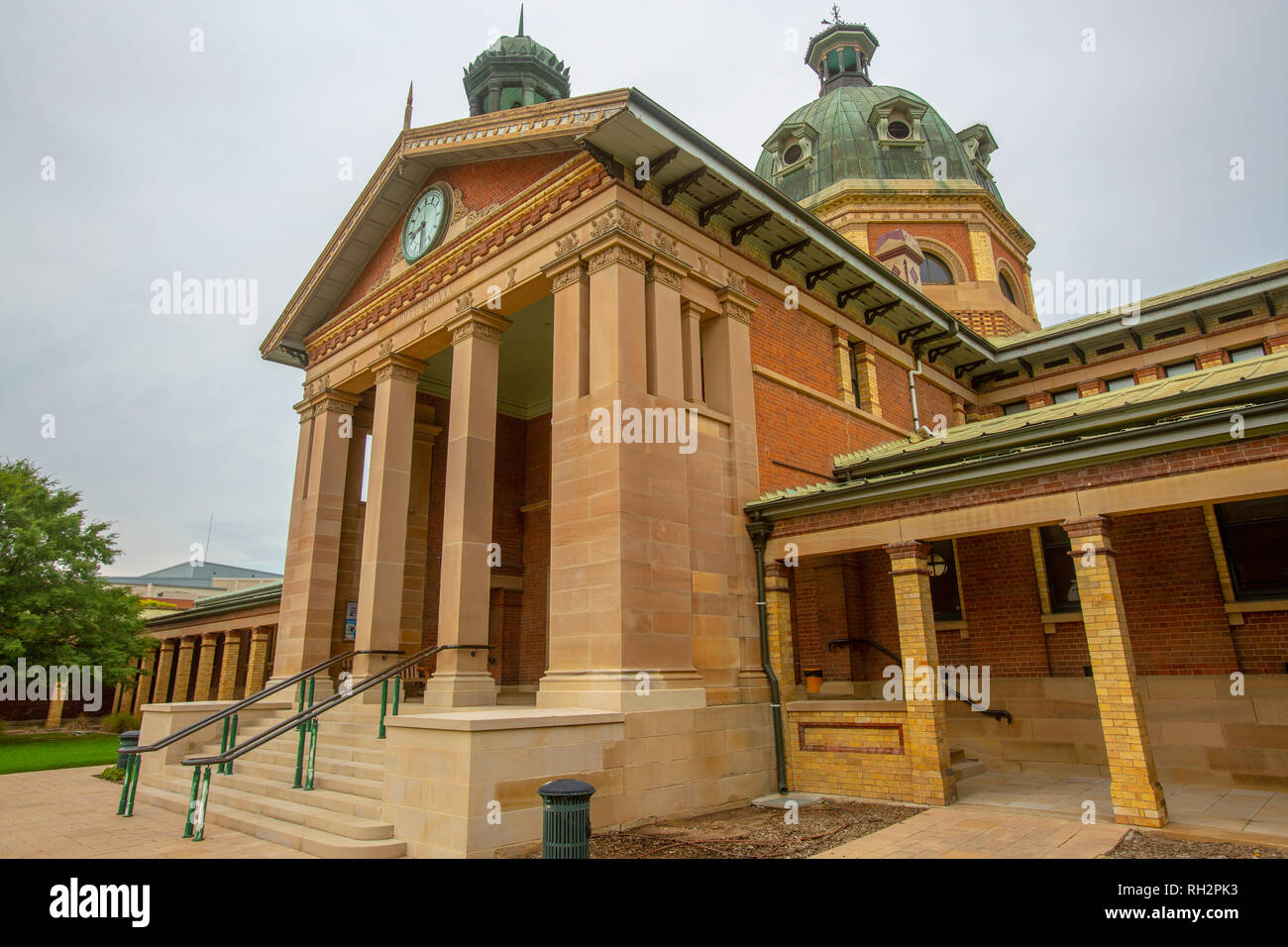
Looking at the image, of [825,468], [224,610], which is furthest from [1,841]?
[224,610]

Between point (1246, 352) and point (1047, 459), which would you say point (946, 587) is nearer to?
point (1047, 459)

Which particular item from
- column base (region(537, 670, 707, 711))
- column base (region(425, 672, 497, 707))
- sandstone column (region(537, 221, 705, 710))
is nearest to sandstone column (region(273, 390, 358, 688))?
column base (region(425, 672, 497, 707))

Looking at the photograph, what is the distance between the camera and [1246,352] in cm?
1694

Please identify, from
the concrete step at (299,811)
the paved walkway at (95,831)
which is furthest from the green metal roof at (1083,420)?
the paved walkway at (95,831)

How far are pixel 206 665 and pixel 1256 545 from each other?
28.7 metres

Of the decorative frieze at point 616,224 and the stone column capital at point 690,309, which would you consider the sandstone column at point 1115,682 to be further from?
the decorative frieze at point 616,224

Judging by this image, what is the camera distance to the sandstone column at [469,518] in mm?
12086

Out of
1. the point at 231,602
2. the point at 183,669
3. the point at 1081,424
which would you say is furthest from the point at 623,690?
the point at 183,669

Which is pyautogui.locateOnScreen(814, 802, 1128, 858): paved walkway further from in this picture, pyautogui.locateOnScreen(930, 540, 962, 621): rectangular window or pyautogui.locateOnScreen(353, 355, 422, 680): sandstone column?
pyautogui.locateOnScreen(353, 355, 422, 680): sandstone column

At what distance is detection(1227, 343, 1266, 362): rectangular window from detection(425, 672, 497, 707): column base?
17.0m

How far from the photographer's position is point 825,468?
1487 centimetres

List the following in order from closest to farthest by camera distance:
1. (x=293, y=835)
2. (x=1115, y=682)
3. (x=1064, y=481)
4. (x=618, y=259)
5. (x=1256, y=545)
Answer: (x=293, y=835), (x=1115, y=682), (x=1064, y=481), (x=618, y=259), (x=1256, y=545)

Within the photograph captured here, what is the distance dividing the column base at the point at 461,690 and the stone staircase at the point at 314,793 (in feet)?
3.59

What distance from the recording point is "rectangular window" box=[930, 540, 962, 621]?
14.6 metres
